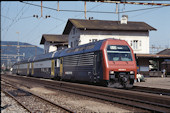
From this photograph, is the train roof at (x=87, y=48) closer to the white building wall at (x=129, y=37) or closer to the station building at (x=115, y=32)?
the station building at (x=115, y=32)

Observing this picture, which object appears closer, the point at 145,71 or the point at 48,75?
the point at 48,75

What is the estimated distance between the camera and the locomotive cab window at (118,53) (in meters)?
16.1

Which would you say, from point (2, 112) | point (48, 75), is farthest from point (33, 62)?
point (2, 112)

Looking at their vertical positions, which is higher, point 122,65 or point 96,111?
point 122,65

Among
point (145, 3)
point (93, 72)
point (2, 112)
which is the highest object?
point (145, 3)

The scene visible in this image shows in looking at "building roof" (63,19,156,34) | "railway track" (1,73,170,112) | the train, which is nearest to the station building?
"building roof" (63,19,156,34)

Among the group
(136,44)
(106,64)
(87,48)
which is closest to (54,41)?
(136,44)

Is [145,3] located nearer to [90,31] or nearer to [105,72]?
[105,72]

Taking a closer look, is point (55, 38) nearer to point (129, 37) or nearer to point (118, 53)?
point (129, 37)

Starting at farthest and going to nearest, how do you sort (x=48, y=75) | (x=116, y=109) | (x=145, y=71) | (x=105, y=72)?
(x=145, y=71), (x=48, y=75), (x=105, y=72), (x=116, y=109)

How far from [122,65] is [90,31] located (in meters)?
25.8

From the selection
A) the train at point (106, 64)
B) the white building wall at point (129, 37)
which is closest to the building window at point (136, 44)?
the white building wall at point (129, 37)

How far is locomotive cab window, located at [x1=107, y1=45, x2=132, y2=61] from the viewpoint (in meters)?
16.1

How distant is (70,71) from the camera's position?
2189cm
